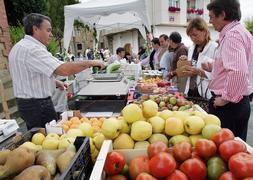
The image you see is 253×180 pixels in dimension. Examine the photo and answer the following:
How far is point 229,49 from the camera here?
2082 millimetres

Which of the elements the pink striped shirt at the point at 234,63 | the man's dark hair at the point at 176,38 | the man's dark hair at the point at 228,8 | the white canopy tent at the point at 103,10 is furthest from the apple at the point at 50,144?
the white canopy tent at the point at 103,10

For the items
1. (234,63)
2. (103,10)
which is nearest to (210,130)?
(234,63)

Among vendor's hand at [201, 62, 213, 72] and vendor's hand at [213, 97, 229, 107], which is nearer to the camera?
vendor's hand at [213, 97, 229, 107]

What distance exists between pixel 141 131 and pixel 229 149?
0.49 meters

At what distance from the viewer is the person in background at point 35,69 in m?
2.49

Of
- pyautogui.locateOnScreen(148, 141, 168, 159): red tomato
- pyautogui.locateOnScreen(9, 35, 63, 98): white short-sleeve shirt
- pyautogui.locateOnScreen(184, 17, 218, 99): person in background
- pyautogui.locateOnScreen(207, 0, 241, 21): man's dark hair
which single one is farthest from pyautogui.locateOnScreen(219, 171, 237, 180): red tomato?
pyautogui.locateOnScreen(184, 17, 218, 99): person in background

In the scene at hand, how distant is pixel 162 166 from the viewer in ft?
3.63

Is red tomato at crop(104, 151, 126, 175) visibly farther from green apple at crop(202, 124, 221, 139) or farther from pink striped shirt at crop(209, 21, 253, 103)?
pink striped shirt at crop(209, 21, 253, 103)

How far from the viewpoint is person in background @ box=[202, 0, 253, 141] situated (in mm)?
2055

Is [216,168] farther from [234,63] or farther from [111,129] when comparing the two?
[234,63]

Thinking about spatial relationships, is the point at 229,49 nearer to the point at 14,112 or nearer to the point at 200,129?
the point at 200,129

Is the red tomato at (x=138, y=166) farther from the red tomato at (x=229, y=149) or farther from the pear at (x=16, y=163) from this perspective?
the pear at (x=16, y=163)

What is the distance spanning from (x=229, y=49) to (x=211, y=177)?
4.14 feet

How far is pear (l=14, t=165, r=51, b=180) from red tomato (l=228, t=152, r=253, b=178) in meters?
0.74
